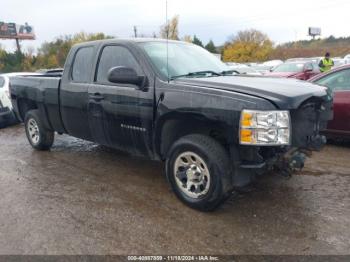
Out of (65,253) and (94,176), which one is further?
(94,176)

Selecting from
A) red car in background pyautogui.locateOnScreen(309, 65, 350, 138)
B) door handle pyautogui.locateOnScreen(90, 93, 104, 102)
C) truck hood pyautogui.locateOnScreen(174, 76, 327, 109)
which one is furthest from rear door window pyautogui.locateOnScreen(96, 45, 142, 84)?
red car in background pyautogui.locateOnScreen(309, 65, 350, 138)

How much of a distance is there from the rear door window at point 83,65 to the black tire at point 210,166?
195 cm

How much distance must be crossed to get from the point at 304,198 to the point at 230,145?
1.24 meters

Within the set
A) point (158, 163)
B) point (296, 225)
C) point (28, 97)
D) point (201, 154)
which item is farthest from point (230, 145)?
point (28, 97)

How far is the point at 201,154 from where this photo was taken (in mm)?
3691

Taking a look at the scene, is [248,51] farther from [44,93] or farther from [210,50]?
[44,93]

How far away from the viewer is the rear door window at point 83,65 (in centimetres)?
514

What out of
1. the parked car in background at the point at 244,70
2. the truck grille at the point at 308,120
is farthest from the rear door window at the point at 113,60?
the truck grille at the point at 308,120

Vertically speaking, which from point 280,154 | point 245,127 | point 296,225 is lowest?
point 296,225

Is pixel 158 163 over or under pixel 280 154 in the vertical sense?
under

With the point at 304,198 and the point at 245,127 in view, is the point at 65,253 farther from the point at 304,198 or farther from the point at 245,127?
the point at 304,198

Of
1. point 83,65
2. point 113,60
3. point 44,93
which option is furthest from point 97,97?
point 44,93

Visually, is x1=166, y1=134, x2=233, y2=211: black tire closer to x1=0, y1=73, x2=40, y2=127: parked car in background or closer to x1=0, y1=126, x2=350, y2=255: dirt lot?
x1=0, y1=126, x2=350, y2=255: dirt lot

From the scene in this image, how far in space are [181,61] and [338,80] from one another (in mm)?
3146
